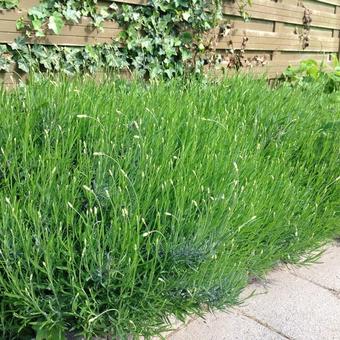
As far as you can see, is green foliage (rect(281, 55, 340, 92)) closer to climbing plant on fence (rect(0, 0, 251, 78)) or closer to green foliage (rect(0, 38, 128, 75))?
climbing plant on fence (rect(0, 0, 251, 78))

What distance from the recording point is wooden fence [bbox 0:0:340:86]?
139 inches

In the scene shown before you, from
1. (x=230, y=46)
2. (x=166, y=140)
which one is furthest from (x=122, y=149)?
(x=230, y=46)

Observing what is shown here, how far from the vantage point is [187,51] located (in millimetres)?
4559

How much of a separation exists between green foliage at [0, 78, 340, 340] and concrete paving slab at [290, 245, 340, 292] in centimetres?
12

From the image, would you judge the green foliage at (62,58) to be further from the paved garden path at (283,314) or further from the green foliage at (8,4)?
the paved garden path at (283,314)

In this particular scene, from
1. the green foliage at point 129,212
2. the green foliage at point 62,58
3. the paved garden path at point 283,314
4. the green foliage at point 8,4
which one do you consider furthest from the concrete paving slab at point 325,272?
the green foliage at point 8,4

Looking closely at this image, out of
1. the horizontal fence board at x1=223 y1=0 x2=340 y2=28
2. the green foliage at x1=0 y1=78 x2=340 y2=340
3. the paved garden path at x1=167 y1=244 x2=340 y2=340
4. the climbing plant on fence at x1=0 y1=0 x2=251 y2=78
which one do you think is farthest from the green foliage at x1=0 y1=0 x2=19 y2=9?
the horizontal fence board at x1=223 y1=0 x2=340 y2=28

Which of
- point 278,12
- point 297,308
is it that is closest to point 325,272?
point 297,308

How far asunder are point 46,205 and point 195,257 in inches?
22.1

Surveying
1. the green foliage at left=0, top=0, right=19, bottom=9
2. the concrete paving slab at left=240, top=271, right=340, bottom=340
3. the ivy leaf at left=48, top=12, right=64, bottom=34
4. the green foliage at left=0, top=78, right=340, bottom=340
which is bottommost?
the concrete paving slab at left=240, top=271, right=340, bottom=340

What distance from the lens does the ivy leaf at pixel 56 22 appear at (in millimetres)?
3438

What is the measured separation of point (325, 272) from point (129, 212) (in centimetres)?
141

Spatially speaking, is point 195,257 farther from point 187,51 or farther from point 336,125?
point 187,51

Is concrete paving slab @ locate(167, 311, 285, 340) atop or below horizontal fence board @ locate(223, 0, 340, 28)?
below
